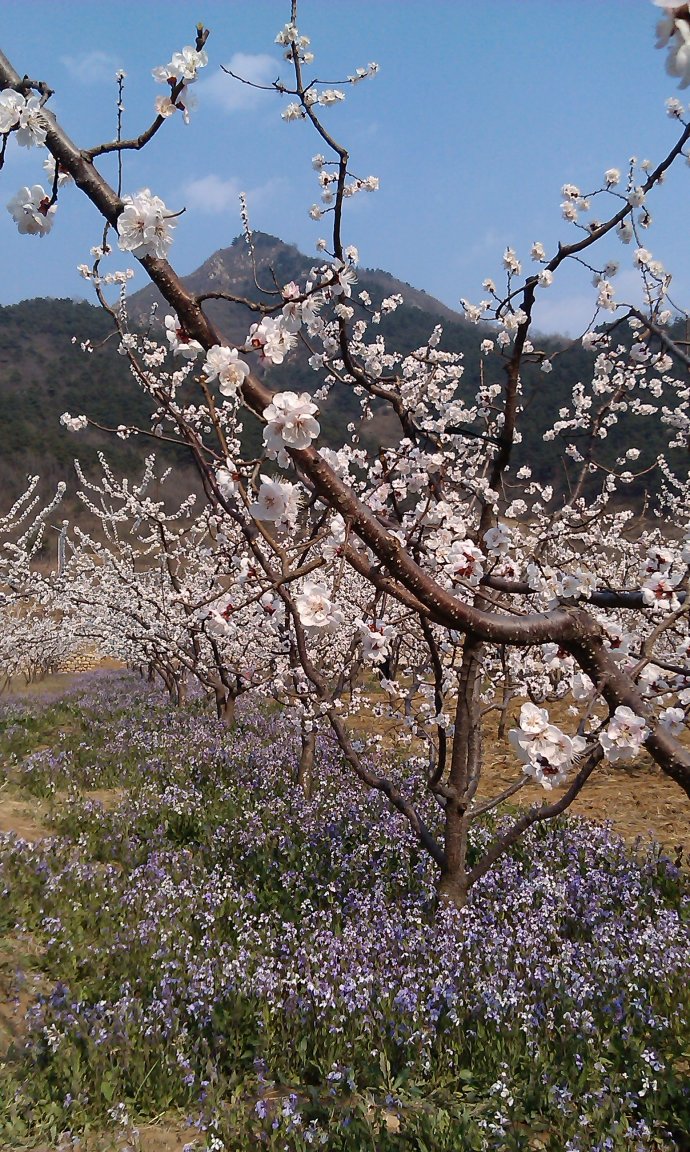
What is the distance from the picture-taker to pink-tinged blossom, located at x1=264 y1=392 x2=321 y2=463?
151 cm

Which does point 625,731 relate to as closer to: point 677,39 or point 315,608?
point 315,608

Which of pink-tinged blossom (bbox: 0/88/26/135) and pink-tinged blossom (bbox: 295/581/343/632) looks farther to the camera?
pink-tinged blossom (bbox: 295/581/343/632)

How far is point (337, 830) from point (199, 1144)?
10.6ft

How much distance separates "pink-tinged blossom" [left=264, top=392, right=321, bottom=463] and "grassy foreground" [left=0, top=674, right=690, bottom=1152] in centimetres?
251

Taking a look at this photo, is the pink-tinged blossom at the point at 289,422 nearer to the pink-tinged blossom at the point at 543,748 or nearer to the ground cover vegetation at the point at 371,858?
the ground cover vegetation at the point at 371,858

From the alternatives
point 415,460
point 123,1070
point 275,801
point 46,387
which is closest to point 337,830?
point 275,801

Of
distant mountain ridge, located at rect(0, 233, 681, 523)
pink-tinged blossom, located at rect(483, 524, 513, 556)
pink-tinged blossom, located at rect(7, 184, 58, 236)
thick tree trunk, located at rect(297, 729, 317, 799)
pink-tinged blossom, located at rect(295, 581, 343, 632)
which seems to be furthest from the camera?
distant mountain ridge, located at rect(0, 233, 681, 523)

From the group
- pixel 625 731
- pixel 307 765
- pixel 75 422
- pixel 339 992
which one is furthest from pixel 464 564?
pixel 307 765

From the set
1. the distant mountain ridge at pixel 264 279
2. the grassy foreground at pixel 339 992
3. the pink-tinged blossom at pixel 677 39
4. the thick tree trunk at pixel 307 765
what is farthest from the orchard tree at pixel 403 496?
the distant mountain ridge at pixel 264 279

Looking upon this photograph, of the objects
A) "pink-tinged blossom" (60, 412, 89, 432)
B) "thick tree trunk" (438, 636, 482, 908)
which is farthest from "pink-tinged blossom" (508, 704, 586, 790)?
"pink-tinged blossom" (60, 412, 89, 432)

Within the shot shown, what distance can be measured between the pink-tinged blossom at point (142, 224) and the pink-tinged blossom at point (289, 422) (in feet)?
1.29

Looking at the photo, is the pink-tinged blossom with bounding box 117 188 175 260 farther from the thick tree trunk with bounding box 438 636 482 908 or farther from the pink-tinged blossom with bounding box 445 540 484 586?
the thick tree trunk with bounding box 438 636 482 908

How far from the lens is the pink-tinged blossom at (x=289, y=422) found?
151 centimetres

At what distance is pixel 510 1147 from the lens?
2.45 m
